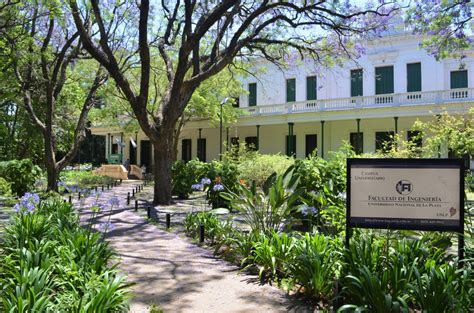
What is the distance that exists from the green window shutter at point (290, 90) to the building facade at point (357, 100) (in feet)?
0.23

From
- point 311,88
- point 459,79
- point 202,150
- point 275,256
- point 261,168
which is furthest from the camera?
point 202,150

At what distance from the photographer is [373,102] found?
28.9 meters

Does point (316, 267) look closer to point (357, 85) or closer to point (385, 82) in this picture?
point (385, 82)

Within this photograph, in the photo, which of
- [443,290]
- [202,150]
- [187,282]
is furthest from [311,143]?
[443,290]

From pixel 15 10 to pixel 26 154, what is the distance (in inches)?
815

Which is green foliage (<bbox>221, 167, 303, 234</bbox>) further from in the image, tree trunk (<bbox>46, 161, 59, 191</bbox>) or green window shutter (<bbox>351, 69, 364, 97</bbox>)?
green window shutter (<bbox>351, 69, 364, 97</bbox>)

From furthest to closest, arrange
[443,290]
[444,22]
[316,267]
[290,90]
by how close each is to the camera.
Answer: [290,90], [444,22], [316,267], [443,290]

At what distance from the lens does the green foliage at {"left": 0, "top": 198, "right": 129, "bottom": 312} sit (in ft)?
10.9

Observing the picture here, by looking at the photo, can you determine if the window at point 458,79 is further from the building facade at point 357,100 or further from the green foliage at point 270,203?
the green foliage at point 270,203

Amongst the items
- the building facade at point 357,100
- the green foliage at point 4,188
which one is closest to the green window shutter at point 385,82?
the building facade at point 357,100

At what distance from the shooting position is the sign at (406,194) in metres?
4.30

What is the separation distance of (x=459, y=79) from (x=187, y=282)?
28.2m

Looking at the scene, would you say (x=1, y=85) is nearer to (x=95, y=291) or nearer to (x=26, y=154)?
(x=26, y=154)

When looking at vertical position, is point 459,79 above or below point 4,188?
above
